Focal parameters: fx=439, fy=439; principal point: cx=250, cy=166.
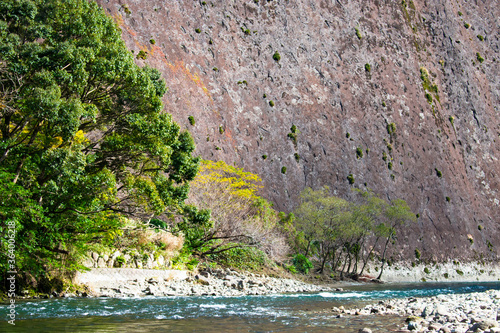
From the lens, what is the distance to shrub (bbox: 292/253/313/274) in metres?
39.1

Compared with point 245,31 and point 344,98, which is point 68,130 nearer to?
point 245,31

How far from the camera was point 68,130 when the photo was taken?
13797mm

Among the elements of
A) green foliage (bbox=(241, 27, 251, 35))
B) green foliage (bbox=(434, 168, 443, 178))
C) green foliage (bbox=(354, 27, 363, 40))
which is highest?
green foliage (bbox=(354, 27, 363, 40))

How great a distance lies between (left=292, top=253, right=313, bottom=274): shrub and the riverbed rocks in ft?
28.1

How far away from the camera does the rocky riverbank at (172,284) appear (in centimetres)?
1964

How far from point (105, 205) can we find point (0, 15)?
7.77 metres

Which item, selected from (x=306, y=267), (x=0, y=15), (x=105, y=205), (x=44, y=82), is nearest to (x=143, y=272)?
(x=105, y=205)

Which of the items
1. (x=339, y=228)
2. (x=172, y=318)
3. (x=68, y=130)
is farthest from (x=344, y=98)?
(x=172, y=318)

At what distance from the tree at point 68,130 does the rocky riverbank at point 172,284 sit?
119 inches

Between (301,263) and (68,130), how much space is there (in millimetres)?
29778

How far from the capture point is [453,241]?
5872 cm

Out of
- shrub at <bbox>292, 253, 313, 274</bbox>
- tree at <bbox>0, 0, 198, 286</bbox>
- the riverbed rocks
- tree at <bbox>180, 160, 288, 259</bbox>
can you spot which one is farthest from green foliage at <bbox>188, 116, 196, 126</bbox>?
tree at <bbox>0, 0, 198, 286</bbox>

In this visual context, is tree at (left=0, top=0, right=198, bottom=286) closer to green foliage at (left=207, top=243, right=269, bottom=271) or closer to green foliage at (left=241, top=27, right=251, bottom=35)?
green foliage at (left=207, top=243, right=269, bottom=271)

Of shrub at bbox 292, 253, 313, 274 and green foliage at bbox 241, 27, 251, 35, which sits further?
green foliage at bbox 241, 27, 251, 35
